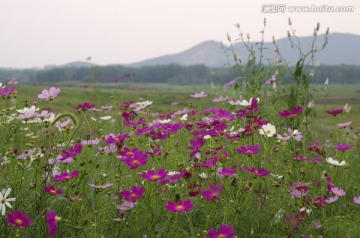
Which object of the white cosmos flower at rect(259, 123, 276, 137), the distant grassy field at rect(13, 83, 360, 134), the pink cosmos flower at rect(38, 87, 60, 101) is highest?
the pink cosmos flower at rect(38, 87, 60, 101)

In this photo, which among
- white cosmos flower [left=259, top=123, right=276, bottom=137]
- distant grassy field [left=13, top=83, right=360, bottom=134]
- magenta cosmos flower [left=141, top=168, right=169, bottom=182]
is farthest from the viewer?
distant grassy field [left=13, top=83, right=360, bottom=134]

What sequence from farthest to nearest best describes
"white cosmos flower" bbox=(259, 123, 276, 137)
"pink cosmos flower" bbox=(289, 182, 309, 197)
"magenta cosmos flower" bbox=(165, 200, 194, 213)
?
1. "white cosmos flower" bbox=(259, 123, 276, 137)
2. "pink cosmos flower" bbox=(289, 182, 309, 197)
3. "magenta cosmos flower" bbox=(165, 200, 194, 213)

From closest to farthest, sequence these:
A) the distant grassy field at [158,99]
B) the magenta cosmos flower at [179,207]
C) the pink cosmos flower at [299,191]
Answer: the magenta cosmos flower at [179,207]
the pink cosmos flower at [299,191]
the distant grassy field at [158,99]

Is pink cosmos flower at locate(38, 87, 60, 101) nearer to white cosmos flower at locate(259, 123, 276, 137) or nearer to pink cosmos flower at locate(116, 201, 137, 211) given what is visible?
pink cosmos flower at locate(116, 201, 137, 211)

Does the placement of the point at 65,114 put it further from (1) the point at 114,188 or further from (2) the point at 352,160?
(2) the point at 352,160

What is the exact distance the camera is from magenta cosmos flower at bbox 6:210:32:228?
7.09 feet

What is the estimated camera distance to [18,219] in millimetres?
2215

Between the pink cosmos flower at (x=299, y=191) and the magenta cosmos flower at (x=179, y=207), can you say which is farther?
the pink cosmos flower at (x=299, y=191)

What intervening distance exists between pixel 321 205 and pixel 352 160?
2.36 m

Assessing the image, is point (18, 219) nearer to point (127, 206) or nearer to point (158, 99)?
point (127, 206)

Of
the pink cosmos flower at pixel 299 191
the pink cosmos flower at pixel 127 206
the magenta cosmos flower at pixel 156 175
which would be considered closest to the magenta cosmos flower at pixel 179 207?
the magenta cosmos flower at pixel 156 175

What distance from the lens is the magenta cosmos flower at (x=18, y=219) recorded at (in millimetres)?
2162

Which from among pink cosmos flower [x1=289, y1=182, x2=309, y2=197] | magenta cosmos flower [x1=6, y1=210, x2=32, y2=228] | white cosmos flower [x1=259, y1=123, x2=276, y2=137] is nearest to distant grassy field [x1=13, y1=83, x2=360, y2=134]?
white cosmos flower [x1=259, y1=123, x2=276, y2=137]

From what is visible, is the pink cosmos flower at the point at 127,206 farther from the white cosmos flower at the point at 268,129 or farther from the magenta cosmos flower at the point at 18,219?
the white cosmos flower at the point at 268,129
